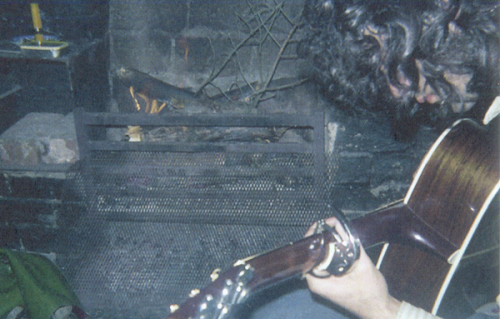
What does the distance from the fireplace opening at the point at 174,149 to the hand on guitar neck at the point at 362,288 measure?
369mm

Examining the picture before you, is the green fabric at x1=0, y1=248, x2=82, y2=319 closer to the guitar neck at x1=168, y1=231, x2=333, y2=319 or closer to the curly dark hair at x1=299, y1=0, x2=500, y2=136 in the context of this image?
the guitar neck at x1=168, y1=231, x2=333, y2=319

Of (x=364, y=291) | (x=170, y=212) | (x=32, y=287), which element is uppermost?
(x=364, y=291)

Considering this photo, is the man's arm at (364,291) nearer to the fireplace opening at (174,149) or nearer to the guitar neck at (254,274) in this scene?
the guitar neck at (254,274)

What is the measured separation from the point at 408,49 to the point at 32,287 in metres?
1.53

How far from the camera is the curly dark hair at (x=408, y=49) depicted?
738 millimetres

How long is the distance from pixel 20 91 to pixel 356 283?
1774 millimetres

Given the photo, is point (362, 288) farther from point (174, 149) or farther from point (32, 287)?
point (32, 287)

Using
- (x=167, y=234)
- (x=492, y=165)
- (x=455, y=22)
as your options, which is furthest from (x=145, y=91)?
(x=492, y=165)

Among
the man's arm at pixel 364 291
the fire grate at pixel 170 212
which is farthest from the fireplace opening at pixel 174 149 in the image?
the man's arm at pixel 364 291

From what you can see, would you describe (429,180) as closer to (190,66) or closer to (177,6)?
(190,66)

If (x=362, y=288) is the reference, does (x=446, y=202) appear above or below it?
above

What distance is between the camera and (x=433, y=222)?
107 cm

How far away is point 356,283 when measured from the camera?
0.91 m

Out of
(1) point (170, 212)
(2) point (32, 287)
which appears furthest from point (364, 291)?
(2) point (32, 287)
